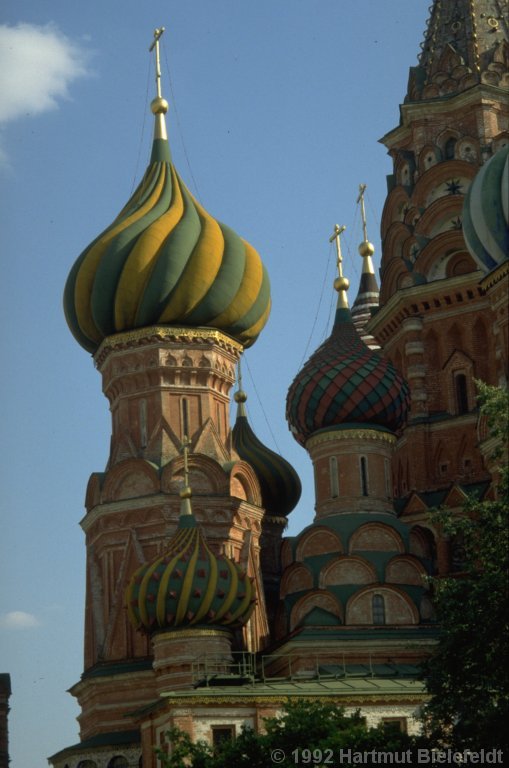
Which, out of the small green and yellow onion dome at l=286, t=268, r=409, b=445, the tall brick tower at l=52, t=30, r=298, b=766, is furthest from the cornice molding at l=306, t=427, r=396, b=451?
the tall brick tower at l=52, t=30, r=298, b=766

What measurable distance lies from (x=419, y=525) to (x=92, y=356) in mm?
6562

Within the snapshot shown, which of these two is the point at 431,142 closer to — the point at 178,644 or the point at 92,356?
the point at 92,356

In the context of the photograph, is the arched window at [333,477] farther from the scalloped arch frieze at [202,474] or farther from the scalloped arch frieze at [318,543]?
the scalloped arch frieze at [202,474]

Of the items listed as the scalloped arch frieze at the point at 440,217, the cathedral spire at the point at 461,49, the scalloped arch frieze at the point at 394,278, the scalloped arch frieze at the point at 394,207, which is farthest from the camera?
the scalloped arch frieze at the point at 394,207

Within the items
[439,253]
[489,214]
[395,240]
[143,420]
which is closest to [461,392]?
[439,253]

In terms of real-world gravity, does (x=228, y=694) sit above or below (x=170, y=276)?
below

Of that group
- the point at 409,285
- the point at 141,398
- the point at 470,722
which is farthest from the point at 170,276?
the point at 470,722

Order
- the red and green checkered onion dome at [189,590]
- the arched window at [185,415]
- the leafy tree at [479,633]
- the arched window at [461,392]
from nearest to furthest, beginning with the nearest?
the leafy tree at [479,633] < the red and green checkered onion dome at [189,590] < the arched window at [185,415] < the arched window at [461,392]

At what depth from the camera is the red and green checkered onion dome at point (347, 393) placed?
1211 inches

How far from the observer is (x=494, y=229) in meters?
28.6

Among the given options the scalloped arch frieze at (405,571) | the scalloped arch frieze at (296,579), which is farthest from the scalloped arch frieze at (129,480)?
the scalloped arch frieze at (405,571)

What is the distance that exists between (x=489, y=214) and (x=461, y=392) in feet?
15.6

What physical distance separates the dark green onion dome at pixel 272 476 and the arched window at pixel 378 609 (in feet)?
17.0

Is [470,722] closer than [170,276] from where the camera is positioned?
Yes
